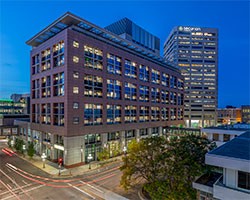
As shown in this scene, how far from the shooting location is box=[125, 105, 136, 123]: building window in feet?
165

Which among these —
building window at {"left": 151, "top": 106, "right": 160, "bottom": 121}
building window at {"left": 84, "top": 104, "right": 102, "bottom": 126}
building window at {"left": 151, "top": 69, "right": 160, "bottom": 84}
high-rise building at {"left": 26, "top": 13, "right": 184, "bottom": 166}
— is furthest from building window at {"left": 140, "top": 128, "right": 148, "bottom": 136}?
building window at {"left": 84, "top": 104, "right": 102, "bottom": 126}

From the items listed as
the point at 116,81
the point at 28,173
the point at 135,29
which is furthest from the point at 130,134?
the point at 135,29

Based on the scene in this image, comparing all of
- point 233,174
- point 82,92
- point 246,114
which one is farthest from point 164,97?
point 246,114

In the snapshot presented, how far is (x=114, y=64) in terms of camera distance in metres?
46.7

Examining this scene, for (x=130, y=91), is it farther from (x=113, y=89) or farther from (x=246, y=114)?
(x=246, y=114)

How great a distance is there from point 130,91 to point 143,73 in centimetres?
963

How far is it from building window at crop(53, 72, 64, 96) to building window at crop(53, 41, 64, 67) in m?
2.63

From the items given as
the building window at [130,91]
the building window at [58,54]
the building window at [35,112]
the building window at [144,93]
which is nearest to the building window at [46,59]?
the building window at [58,54]

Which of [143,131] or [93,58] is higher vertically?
[93,58]

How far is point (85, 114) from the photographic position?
3875 cm

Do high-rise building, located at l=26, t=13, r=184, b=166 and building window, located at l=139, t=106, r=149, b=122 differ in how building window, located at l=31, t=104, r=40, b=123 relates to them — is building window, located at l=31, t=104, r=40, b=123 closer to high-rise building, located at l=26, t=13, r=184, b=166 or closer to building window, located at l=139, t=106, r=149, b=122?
high-rise building, located at l=26, t=13, r=184, b=166

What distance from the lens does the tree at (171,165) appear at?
16938mm

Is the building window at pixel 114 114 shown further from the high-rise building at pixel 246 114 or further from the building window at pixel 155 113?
the high-rise building at pixel 246 114

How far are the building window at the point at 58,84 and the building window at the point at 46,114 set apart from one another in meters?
4.81
